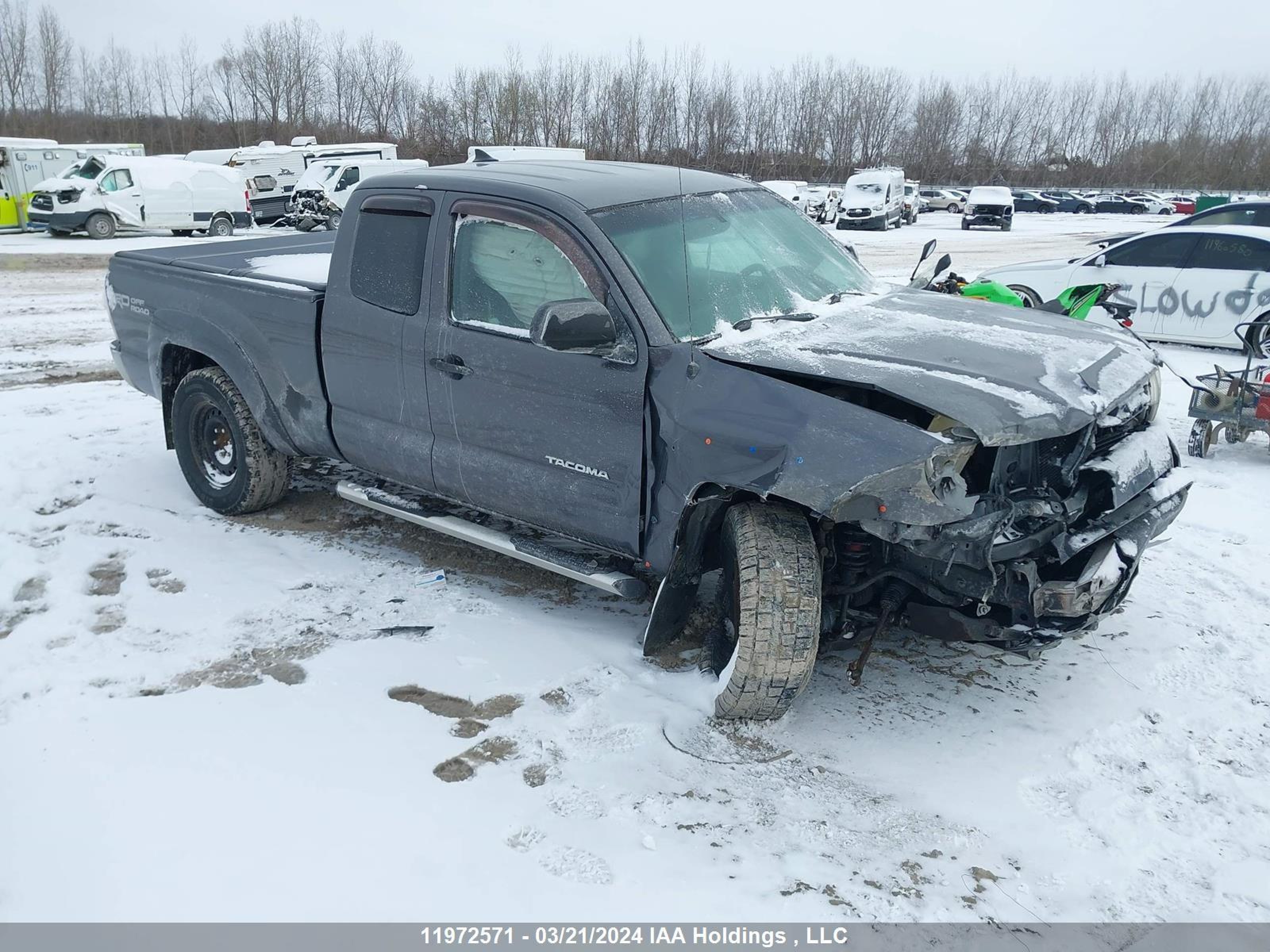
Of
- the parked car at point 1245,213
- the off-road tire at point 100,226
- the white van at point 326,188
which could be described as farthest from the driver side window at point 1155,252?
the off-road tire at point 100,226

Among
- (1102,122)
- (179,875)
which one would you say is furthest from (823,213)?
(1102,122)

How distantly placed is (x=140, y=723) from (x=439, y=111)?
64499 millimetres

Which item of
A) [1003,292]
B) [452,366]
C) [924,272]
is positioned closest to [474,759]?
[452,366]

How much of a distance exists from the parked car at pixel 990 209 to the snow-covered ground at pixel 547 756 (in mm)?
35047

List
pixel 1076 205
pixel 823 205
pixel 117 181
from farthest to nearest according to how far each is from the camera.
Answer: pixel 1076 205 → pixel 823 205 → pixel 117 181

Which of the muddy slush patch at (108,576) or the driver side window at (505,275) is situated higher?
the driver side window at (505,275)

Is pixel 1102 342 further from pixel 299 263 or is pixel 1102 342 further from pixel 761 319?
pixel 299 263

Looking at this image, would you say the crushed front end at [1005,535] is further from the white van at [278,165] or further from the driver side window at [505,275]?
the white van at [278,165]

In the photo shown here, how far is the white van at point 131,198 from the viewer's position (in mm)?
24031

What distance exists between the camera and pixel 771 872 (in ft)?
9.72

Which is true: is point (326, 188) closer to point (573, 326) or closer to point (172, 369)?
point (172, 369)

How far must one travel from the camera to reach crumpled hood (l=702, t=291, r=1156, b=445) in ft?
10.6

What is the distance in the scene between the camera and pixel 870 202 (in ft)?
116

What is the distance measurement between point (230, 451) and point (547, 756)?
339cm
